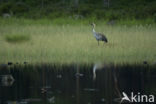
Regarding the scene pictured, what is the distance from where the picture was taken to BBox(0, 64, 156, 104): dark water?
32.7 ft

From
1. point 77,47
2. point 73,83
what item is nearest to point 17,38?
point 77,47

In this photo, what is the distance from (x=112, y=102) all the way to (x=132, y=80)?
2539mm

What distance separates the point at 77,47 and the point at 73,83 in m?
6.76

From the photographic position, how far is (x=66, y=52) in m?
17.1

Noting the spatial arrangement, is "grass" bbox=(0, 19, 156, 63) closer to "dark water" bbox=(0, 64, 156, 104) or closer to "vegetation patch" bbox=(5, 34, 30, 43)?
"vegetation patch" bbox=(5, 34, 30, 43)

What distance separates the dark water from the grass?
163 centimetres

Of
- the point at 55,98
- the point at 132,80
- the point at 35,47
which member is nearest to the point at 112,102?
the point at 55,98

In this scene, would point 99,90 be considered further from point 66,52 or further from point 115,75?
point 66,52

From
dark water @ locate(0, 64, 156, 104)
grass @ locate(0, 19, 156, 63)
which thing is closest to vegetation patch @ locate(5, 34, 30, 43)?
grass @ locate(0, 19, 156, 63)

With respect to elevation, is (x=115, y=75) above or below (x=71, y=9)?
below

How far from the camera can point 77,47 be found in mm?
18312

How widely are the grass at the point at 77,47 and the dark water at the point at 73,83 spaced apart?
163cm

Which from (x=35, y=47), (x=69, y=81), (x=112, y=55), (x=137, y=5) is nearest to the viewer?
(x=69, y=81)

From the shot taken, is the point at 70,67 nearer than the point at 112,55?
Yes
